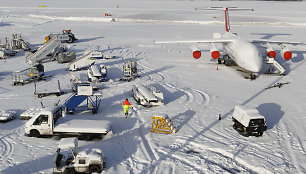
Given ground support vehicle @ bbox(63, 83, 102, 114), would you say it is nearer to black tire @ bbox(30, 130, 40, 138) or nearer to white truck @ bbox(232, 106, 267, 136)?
black tire @ bbox(30, 130, 40, 138)

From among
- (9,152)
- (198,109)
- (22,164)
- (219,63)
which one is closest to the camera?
(22,164)

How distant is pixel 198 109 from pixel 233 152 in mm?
7111

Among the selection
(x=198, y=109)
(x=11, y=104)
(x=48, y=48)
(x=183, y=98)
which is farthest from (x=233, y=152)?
(x=48, y=48)

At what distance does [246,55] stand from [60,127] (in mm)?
22429

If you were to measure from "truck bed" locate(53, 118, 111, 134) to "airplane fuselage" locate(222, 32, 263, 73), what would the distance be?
63.4 feet

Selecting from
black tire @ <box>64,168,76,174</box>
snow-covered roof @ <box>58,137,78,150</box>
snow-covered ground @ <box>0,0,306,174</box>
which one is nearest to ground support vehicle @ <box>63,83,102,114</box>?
snow-covered ground @ <box>0,0,306,174</box>

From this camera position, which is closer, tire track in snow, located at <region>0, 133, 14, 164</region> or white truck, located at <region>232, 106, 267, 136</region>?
tire track in snow, located at <region>0, 133, 14, 164</region>

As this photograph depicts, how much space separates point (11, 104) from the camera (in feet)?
79.5

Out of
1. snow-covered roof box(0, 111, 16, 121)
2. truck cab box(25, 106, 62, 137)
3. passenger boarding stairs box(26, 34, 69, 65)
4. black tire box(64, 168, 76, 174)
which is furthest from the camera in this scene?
passenger boarding stairs box(26, 34, 69, 65)

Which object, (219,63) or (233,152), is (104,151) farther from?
(219,63)

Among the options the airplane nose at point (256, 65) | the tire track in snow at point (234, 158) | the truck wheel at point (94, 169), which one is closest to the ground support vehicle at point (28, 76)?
the truck wheel at point (94, 169)

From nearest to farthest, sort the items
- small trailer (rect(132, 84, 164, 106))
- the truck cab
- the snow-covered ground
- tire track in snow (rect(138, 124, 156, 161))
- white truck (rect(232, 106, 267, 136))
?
the snow-covered ground
tire track in snow (rect(138, 124, 156, 161))
the truck cab
white truck (rect(232, 106, 267, 136))
small trailer (rect(132, 84, 164, 106))

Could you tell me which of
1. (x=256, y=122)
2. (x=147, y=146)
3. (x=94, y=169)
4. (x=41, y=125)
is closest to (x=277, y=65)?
(x=256, y=122)

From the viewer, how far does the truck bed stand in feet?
59.0
